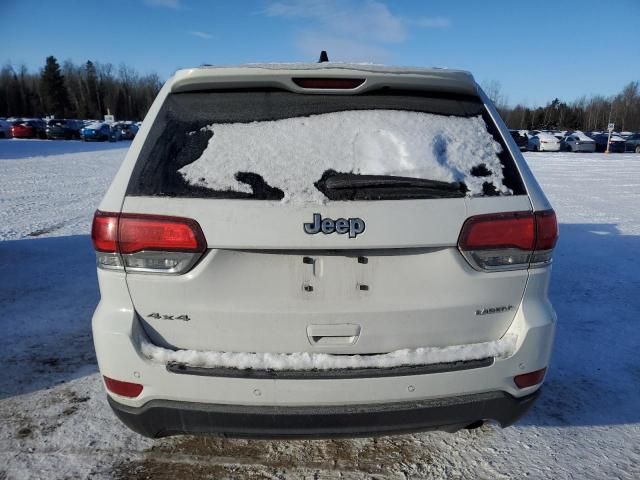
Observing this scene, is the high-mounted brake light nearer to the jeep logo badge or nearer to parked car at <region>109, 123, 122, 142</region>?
the jeep logo badge

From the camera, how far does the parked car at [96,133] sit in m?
39.7

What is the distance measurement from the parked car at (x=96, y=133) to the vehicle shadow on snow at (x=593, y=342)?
41.2 meters

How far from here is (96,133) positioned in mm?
40000

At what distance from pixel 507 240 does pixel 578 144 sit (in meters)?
43.7

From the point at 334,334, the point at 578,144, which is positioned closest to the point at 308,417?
the point at 334,334

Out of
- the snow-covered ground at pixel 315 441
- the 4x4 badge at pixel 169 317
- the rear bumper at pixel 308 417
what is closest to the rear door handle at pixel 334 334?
the rear bumper at pixel 308 417

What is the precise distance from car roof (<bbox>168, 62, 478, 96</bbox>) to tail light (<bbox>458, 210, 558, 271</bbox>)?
656 mm

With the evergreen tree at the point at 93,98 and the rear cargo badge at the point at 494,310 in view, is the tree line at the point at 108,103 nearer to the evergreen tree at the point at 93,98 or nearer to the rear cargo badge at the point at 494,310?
the evergreen tree at the point at 93,98

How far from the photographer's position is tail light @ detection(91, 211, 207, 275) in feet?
6.17

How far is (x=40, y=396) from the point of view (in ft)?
10.1

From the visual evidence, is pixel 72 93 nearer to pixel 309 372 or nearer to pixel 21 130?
pixel 21 130

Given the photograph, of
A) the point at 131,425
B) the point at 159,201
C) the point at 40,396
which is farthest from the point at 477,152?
the point at 40,396

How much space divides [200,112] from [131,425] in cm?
143

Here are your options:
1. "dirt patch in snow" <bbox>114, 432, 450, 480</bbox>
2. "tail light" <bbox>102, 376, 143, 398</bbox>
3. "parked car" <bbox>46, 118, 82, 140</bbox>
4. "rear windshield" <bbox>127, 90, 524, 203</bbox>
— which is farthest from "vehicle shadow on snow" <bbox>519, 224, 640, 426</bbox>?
"parked car" <bbox>46, 118, 82, 140</bbox>
